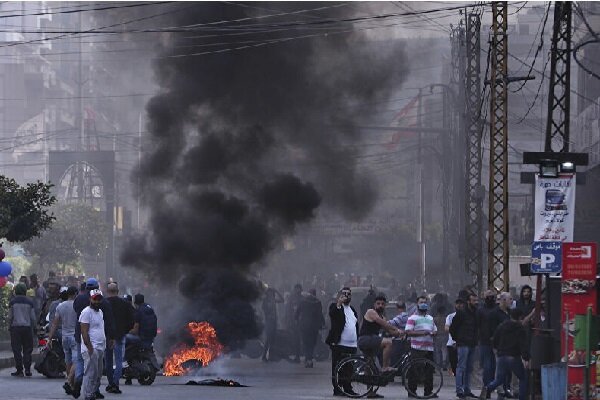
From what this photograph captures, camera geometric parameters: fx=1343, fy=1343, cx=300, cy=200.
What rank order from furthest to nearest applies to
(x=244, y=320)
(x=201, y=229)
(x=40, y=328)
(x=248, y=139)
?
(x=248, y=139)
(x=201, y=229)
(x=244, y=320)
(x=40, y=328)

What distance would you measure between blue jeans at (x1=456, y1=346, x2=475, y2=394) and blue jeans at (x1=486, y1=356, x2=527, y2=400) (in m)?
1.21

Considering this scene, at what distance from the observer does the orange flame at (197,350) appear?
78.8 ft

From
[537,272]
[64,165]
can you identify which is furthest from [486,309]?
[64,165]

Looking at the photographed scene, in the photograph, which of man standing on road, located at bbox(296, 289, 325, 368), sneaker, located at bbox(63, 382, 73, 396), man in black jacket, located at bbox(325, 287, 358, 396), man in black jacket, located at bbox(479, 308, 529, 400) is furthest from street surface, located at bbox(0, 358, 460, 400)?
man in black jacket, located at bbox(479, 308, 529, 400)

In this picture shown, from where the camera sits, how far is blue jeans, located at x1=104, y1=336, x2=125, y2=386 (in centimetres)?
1830

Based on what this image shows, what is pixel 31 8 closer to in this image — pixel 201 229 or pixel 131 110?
pixel 131 110

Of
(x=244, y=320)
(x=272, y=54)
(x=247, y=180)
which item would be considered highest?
(x=272, y=54)

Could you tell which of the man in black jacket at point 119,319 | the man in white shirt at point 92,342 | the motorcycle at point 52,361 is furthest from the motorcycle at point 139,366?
the man in white shirt at point 92,342

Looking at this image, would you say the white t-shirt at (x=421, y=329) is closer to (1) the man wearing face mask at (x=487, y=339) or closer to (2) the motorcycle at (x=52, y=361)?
(1) the man wearing face mask at (x=487, y=339)

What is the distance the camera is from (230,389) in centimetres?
1995

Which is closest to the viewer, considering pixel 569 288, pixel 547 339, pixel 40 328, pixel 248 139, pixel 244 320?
pixel 569 288

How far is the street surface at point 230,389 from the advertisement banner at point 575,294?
459cm

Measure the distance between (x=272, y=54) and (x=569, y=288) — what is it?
2336 centimetres

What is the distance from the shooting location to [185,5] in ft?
124
